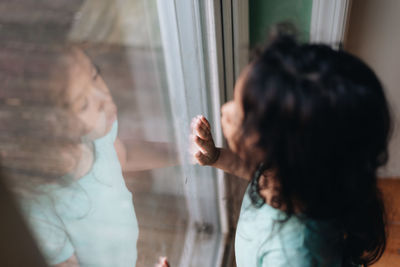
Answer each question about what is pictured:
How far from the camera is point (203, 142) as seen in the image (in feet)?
2.50

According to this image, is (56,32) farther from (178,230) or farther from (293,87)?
(178,230)

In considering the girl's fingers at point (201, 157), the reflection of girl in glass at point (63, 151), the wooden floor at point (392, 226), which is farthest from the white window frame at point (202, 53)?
the wooden floor at point (392, 226)

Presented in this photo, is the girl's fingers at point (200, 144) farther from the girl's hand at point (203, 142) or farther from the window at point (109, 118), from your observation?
the window at point (109, 118)

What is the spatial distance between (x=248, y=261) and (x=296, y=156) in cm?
31

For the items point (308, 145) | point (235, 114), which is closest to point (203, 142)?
point (235, 114)

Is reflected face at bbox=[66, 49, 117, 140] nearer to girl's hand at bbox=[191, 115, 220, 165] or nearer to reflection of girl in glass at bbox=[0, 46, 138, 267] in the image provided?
reflection of girl in glass at bbox=[0, 46, 138, 267]

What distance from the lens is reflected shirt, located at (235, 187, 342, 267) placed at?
65 centimetres

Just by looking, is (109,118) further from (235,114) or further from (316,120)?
(316,120)

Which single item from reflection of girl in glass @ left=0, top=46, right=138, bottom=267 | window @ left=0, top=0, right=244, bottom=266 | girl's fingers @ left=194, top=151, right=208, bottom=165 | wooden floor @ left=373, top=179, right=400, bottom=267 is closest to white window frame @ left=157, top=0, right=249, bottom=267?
window @ left=0, top=0, right=244, bottom=266

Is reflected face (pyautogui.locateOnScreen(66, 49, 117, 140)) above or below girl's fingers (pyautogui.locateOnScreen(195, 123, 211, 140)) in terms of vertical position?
above

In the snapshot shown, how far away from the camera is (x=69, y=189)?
0.46 meters

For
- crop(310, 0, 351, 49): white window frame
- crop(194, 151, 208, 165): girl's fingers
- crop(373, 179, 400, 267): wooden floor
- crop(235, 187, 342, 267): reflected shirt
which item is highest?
crop(310, 0, 351, 49): white window frame

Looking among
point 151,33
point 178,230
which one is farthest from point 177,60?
point 178,230

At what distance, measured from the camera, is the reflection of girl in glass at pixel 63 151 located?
355mm
